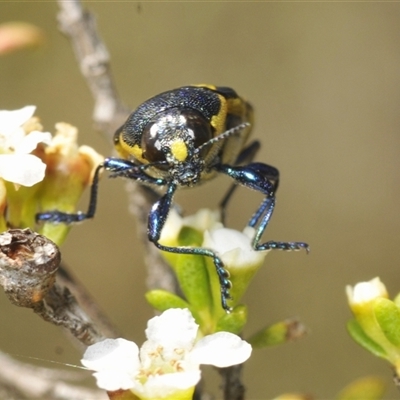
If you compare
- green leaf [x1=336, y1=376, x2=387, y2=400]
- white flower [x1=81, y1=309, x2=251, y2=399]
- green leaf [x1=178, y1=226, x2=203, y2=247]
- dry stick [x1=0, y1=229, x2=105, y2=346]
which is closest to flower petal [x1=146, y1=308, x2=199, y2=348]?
white flower [x1=81, y1=309, x2=251, y2=399]

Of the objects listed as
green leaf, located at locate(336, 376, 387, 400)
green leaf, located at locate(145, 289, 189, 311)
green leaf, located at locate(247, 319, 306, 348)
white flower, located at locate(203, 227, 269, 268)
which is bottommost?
green leaf, located at locate(336, 376, 387, 400)

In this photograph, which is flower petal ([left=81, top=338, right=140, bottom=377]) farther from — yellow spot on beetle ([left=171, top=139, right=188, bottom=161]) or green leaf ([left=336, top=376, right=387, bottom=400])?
green leaf ([left=336, top=376, right=387, bottom=400])

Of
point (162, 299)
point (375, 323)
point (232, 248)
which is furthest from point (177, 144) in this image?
point (375, 323)

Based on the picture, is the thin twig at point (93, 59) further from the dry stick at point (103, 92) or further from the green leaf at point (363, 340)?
the green leaf at point (363, 340)

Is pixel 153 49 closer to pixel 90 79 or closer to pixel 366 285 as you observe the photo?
pixel 90 79

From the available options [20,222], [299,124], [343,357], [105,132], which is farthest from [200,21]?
[20,222]

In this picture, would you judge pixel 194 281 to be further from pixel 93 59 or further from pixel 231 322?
pixel 93 59
